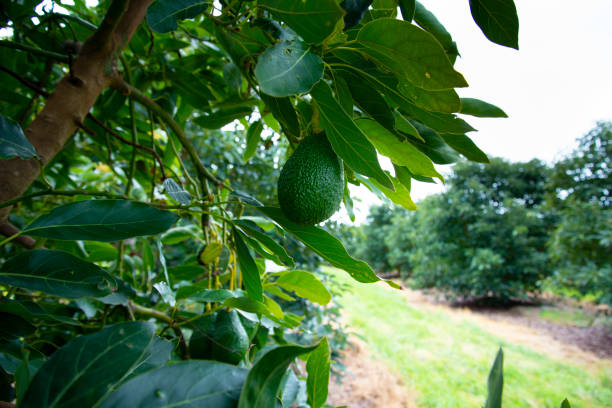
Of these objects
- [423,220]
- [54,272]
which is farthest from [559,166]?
[54,272]

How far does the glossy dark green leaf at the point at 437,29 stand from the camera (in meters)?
0.47

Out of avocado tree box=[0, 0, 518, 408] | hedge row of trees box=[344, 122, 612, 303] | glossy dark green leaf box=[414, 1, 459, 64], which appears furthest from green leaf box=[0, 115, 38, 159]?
hedge row of trees box=[344, 122, 612, 303]

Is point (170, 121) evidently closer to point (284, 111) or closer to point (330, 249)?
point (284, 111)

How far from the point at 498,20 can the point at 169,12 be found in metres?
0.41

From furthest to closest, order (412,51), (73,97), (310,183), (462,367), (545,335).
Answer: (545,335) < (462,367) < (73,97) < (310,183) < (412,51)

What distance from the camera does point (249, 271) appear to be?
Answer: 0.52 meters

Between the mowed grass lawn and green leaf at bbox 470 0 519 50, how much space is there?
228 centimetres

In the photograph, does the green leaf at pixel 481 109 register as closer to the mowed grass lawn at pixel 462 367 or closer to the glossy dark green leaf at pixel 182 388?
the glossy dark green leaf at pixel 182 388

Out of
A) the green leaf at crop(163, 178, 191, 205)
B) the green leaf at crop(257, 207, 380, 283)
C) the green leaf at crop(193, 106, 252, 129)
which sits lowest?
the green leaf at crop(257, 207, 380, 283)

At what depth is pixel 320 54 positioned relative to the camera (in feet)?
1.27

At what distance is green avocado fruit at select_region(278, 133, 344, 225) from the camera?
454 mm

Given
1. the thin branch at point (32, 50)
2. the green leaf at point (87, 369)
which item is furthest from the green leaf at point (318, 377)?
the thin branch at point (32, 50)

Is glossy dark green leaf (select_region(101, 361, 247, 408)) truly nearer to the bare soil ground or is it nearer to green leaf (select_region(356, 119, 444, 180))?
green leaf (select_region(356, 119, 444, 180))

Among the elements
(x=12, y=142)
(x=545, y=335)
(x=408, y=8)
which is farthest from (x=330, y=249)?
(x=545, y=335)
